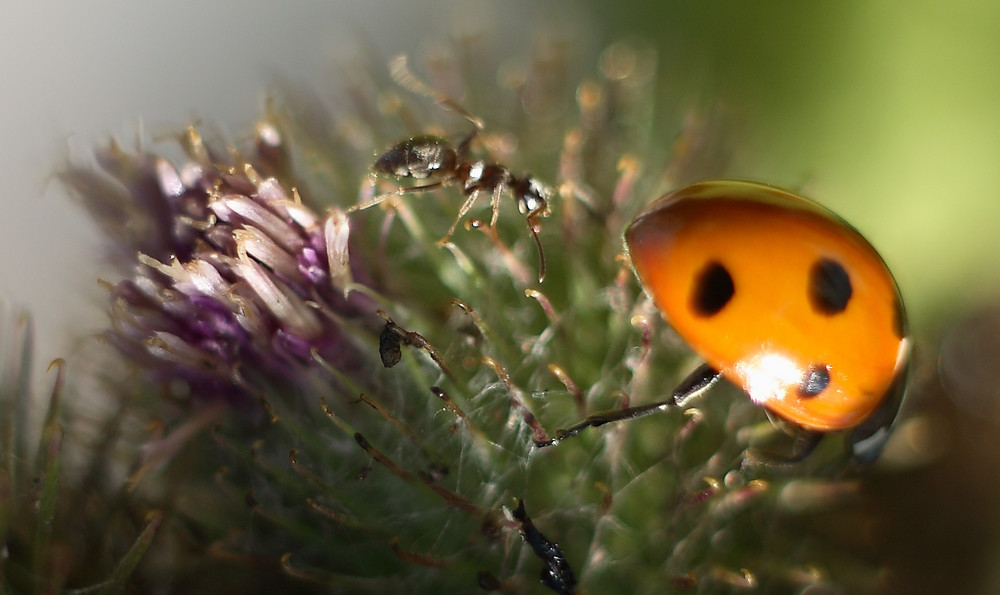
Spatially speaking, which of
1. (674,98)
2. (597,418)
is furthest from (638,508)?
(674,98)

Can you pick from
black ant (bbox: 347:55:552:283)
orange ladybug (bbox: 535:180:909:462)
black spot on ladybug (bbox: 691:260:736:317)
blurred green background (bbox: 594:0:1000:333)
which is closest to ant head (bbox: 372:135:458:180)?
black ant (bbox: 347:55:552:283)

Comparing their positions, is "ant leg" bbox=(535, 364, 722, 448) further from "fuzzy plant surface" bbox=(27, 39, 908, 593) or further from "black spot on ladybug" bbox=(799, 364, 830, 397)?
"black spot on ladybug" bbox=(799, 364, 830, 397)

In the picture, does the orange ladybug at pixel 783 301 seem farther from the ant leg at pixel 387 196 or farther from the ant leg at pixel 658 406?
the ant leg at pixel 387 196

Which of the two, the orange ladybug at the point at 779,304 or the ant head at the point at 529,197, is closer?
the orange ladybug at the point at 779,304

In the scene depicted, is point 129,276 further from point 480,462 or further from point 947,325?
point 947,325

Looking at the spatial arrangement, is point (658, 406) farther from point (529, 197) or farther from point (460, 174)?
point (460, 174)

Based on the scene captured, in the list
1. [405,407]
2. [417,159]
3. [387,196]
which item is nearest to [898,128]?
[417,159]

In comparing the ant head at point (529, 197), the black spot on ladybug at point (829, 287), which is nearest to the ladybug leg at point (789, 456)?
the black spot on ladybug at point (829, 287)
